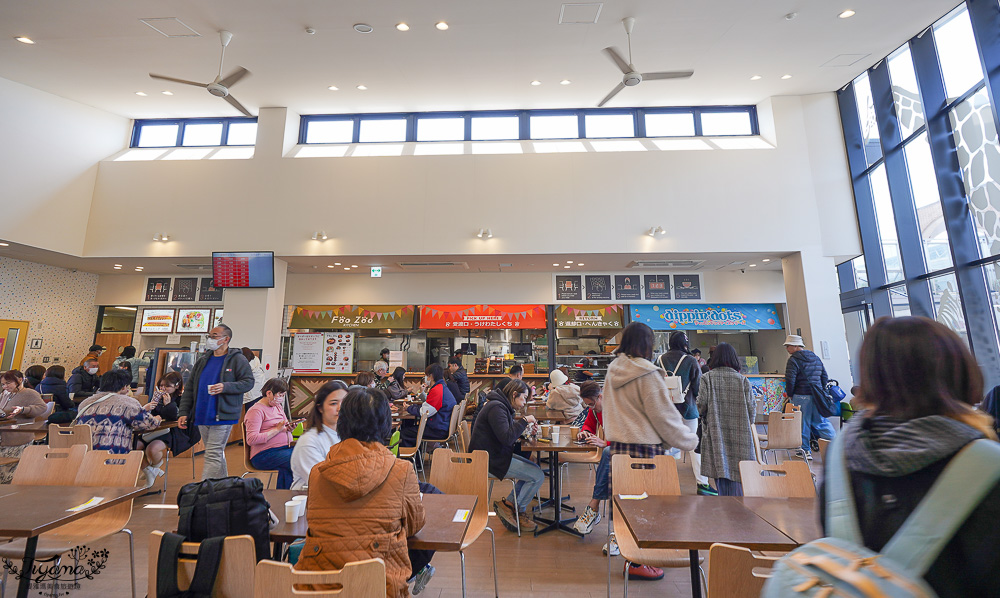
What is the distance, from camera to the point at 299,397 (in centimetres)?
799

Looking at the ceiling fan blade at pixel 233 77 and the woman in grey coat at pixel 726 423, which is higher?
the ceiling fan blade at pixel 233 77

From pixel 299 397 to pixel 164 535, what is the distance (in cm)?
696

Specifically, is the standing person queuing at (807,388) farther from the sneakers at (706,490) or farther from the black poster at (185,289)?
the black poster at (185,289)

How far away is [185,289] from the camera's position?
8352mm

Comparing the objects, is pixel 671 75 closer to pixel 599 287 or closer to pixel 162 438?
pixel 599 287

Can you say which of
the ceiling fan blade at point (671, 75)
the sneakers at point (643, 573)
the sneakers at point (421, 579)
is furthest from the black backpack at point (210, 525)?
the ceiling fan blade at point (671, 75)

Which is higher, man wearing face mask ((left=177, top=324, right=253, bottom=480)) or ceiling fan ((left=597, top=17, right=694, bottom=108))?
ceiling fan ((left=597, top=17, right=694, bottom=108))

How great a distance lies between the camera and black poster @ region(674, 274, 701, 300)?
807 cm

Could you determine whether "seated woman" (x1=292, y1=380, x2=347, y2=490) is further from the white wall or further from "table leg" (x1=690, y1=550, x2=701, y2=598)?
the white wall

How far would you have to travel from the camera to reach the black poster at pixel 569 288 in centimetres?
828

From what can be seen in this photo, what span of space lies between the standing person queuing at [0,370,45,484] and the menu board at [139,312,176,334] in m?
3.80

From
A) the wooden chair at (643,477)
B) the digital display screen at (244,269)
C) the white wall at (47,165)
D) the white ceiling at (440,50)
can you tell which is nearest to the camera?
the wooden chair at (643,477)

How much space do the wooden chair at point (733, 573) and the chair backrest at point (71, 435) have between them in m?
4.38

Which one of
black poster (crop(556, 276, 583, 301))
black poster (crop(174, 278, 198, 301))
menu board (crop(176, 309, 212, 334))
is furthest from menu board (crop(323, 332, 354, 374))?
black poster (crop(556, 276, 583, 301))
